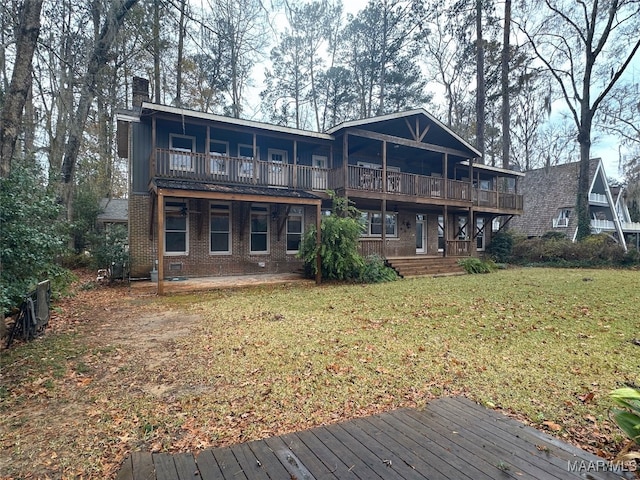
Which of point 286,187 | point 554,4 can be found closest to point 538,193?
point 554,4

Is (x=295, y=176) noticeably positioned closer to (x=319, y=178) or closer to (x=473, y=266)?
(x=319, y=178)

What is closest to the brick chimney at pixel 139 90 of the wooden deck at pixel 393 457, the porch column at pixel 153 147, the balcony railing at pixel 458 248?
the porch column at pixel 153 147

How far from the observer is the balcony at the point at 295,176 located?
11.9 m

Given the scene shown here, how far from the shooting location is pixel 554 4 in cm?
1933

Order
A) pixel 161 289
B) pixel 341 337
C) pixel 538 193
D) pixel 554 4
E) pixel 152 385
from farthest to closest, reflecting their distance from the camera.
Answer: pixel 538 193
pixel 554 4
pixel 161 289
pixel 341 337
pixel 152 385

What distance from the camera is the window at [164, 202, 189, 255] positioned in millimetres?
12469

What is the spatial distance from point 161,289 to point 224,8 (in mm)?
7324

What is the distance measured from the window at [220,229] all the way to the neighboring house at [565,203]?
24613 mm

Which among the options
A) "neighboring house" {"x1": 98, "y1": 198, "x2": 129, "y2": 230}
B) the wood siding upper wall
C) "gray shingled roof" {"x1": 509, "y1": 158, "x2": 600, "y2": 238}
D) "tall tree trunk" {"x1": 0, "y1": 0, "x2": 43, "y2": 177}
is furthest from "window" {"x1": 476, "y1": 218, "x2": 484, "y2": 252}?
"tall tree trunk" {"x1": 0, "y1": 0, "x2": 43, "y2": 177}

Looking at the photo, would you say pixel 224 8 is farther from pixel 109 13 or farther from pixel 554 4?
pixel 554 4

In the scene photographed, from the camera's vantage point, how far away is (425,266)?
14.6m

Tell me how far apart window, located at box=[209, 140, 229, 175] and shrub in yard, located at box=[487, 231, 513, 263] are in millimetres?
16474

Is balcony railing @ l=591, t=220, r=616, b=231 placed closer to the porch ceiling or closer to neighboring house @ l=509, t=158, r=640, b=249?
neighboring house @ l=509, t=158, r=640, b=249

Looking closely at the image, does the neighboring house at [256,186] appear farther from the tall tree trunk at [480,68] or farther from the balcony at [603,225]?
the balcony at [603,225]
